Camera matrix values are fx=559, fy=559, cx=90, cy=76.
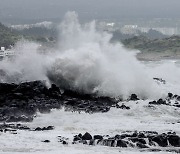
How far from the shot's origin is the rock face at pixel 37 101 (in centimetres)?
3584

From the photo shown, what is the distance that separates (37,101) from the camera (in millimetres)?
38125

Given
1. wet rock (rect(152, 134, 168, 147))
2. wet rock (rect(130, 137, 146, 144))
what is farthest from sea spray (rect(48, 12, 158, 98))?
Result: wet rock (rect(152, 134, 168, 147))

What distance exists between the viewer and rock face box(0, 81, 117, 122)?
118ft

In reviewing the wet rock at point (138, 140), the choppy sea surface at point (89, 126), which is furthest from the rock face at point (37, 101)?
the wet rock at point (138, 140)

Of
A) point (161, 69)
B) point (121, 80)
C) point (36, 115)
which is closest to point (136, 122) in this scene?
point (36, 115)

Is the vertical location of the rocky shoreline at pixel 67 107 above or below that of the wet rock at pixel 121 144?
above

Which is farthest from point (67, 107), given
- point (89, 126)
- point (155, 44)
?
point (155, 44)

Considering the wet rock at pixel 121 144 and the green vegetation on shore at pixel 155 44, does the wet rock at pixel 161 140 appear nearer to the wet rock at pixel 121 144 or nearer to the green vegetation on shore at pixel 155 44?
→ the wet rock at pixel 121 144

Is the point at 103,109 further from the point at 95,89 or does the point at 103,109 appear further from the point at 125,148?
the point at 125,148

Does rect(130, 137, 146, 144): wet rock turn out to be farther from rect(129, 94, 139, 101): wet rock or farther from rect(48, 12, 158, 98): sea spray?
rect(48, 12, 158, 98): sea spray

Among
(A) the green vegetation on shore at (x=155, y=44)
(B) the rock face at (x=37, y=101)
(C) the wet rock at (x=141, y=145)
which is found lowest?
(C) the wet rock at (x=141, y=145)

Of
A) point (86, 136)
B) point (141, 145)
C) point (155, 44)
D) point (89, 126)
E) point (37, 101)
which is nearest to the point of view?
point (141, 145)

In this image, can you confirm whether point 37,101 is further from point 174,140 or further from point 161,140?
point 174,140

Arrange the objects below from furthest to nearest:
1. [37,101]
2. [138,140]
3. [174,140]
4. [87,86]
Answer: [87,86] < [37,101] < [138,140] < [174,140]
